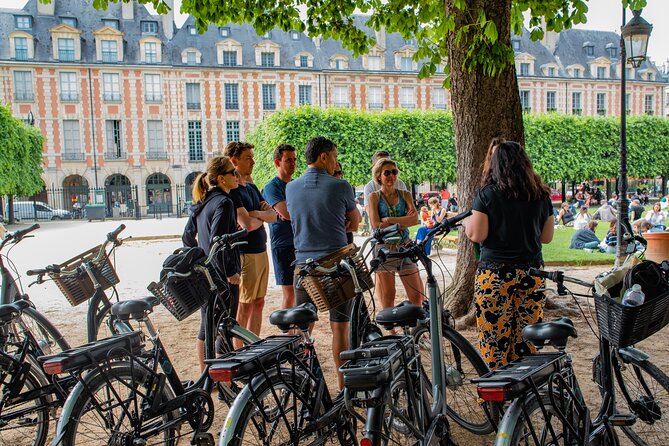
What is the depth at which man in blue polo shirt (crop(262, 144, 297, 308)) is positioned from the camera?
5.61m

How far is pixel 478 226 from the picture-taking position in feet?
12.1

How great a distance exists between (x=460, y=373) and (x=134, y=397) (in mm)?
1814

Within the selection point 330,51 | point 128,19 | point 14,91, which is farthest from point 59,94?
point 330,51

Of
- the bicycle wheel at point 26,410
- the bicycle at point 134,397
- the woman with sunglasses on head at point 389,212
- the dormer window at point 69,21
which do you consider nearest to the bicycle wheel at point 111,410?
the bicycle at point 134,397

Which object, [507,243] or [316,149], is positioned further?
[316,149]

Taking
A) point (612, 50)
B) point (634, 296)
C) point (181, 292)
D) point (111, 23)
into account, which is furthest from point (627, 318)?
point (612, 50)

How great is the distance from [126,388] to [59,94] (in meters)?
47.2

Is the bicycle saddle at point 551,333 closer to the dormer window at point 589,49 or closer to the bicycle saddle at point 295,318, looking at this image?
the bicycle saddle at point 295,318

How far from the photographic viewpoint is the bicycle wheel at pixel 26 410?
352 cm

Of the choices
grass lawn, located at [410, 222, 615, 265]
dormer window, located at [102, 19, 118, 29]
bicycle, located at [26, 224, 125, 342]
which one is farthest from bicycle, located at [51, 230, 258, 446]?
dormer window, located at [102, 19, 118, 29]

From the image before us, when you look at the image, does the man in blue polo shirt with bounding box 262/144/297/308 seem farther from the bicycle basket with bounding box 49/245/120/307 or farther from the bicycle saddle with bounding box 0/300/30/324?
the bicycle saddle with bounding box 0/300/30/324

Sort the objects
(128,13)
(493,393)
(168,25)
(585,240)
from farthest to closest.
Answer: (168,25) < (128,13) < (585,240) < (493,393)

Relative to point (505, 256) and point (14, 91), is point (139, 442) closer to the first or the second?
point (505, 256)

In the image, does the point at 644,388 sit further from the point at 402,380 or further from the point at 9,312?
the point at 9,312
